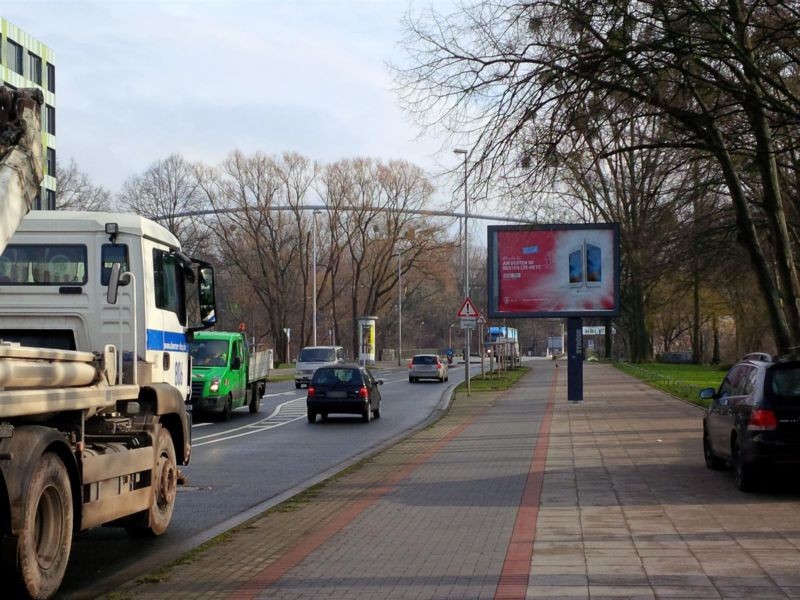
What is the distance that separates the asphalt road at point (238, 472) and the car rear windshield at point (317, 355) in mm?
11561

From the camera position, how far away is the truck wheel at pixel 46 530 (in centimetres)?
651

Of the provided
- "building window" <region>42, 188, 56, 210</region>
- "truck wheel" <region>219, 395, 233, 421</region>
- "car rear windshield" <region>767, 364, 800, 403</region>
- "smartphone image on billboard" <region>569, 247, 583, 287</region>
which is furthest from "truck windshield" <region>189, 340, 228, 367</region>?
"building window" <region>42, 188, 56, 210</region>

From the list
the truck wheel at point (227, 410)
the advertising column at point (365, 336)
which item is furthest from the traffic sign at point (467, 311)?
the advertising column at point (365, 336)

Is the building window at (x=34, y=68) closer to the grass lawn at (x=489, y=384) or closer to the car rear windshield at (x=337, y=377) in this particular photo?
the grass lawn at (x=489, y=384)

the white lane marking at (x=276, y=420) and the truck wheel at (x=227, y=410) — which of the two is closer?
the white lane marking at (x=276, y=420)

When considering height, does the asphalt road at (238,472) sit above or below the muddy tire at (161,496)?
below

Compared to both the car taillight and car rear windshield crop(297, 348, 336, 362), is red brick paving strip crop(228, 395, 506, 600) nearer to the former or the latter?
the car taillight

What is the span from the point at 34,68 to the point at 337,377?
51.7 metres

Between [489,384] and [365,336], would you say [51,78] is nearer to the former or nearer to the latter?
[365,336]

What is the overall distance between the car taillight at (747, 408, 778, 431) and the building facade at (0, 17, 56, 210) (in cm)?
5500

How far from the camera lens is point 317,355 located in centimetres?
4512

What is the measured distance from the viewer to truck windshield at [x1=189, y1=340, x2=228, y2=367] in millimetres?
26219

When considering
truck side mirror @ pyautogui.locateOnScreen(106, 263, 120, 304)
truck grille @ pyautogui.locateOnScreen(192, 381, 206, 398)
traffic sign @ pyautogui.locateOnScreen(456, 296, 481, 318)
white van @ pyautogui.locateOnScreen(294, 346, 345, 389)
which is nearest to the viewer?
truck side mirror @ pyautogui.locateOnScreen(106, 263, 120, 304)

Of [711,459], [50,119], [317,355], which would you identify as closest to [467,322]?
[317,355]
